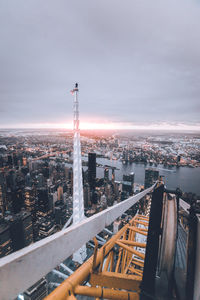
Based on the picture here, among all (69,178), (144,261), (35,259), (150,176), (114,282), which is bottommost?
(69,178)

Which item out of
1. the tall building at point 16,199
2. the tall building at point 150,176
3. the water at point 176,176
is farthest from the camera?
the tall building at point 16,199

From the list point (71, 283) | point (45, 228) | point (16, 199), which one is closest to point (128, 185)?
point (45, 228)

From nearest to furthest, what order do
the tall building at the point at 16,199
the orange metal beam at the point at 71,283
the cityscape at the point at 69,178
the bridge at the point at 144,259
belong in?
the bridge at the point at 144,259, the orange metal beam at the point at 71,283, the cityscape at the point at 69,178, the tall building at the point at 16,199

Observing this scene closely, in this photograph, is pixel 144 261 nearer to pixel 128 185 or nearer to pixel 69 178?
pixel 128 185

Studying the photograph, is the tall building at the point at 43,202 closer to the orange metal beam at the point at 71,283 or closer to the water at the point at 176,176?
the water at the point at 176,176

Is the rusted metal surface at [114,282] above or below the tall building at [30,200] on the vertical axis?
above

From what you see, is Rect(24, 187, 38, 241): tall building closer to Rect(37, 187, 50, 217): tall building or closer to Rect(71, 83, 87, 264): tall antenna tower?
Rect(37, 187, 50, 217): tall building

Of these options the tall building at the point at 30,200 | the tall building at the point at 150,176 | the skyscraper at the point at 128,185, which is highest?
the tall building at the point at 150,176

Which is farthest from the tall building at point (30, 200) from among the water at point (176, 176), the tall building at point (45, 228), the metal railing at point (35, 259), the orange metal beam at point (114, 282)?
the metal railing at point (35, 259)

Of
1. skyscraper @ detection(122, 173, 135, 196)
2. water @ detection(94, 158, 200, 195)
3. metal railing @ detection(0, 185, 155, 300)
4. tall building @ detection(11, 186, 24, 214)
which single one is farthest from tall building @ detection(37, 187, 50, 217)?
metal railing @ detection(0, 185, 155, 300)
